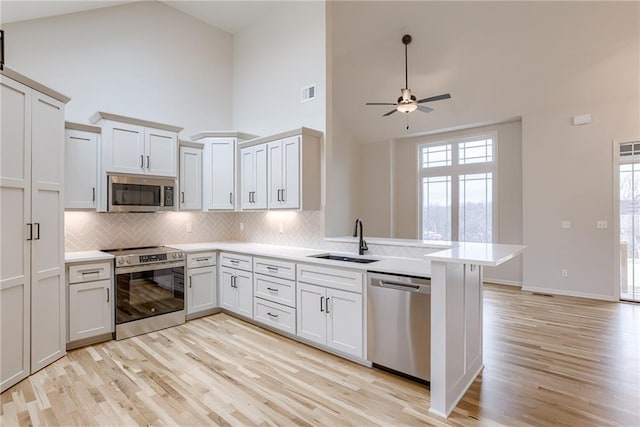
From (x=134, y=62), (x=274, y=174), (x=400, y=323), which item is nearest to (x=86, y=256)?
(x=274, y=174)

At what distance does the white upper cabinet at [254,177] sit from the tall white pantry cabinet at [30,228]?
2.10 metres

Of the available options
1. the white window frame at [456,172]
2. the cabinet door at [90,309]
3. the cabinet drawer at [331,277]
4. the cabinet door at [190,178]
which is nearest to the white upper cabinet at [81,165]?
the cabinet door at [90,309]

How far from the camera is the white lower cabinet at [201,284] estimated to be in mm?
4164

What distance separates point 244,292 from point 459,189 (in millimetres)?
5207

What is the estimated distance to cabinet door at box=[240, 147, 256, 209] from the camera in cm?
454

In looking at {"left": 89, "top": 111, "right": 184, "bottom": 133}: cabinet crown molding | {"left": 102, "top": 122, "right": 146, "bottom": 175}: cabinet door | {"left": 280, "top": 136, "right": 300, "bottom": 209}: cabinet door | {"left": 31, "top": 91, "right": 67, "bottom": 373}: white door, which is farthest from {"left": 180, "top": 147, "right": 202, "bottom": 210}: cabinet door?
{"left": 31, "top": 91, "right": 67, "bottom": 373}: white door

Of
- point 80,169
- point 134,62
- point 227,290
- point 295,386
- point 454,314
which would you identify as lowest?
point 295,386

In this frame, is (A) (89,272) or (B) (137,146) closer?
(A) (89,272)

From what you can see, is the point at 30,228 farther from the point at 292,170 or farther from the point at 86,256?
the point at 292,170

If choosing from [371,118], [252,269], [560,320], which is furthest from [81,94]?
[560,320]

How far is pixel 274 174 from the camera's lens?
425 centimetres

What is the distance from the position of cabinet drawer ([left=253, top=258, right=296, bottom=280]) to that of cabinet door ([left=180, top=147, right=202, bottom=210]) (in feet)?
4.68

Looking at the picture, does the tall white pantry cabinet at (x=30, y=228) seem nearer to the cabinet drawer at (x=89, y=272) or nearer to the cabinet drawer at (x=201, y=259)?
the cabinet drawer at (x=89, y=272)

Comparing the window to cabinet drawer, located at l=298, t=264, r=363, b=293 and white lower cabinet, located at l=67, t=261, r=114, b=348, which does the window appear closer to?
cabinet drawer, located at l=298, t=264, r=363, b=293
